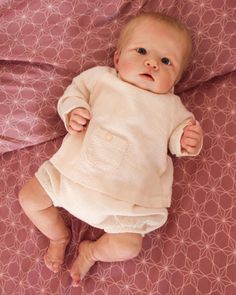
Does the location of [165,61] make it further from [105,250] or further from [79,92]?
[105,250]

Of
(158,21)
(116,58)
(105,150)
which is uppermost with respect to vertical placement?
(158,21)

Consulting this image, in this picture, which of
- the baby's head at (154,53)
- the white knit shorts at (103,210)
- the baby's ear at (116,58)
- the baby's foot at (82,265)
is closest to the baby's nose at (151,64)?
the baby's head at (154,53)

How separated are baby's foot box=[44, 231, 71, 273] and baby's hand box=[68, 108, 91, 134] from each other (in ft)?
1.03

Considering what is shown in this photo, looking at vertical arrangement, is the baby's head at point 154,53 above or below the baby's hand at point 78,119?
above

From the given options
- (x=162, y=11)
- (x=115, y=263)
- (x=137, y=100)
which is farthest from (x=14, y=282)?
(x=162, y=11)

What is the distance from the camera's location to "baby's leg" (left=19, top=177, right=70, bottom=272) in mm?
1298

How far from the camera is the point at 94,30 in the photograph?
1514 millimetres

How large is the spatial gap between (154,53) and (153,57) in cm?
1

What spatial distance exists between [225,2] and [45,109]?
2.09 ft

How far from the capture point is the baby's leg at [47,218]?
130 centimetres

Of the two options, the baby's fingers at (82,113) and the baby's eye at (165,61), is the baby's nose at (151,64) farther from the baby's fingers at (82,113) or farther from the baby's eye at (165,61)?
the baby's fingers at (82,113)

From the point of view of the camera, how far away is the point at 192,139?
4.17ft

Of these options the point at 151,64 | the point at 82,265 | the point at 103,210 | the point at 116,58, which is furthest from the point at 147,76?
the point at 82,265

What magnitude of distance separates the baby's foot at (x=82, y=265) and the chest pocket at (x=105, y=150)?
23 cm
